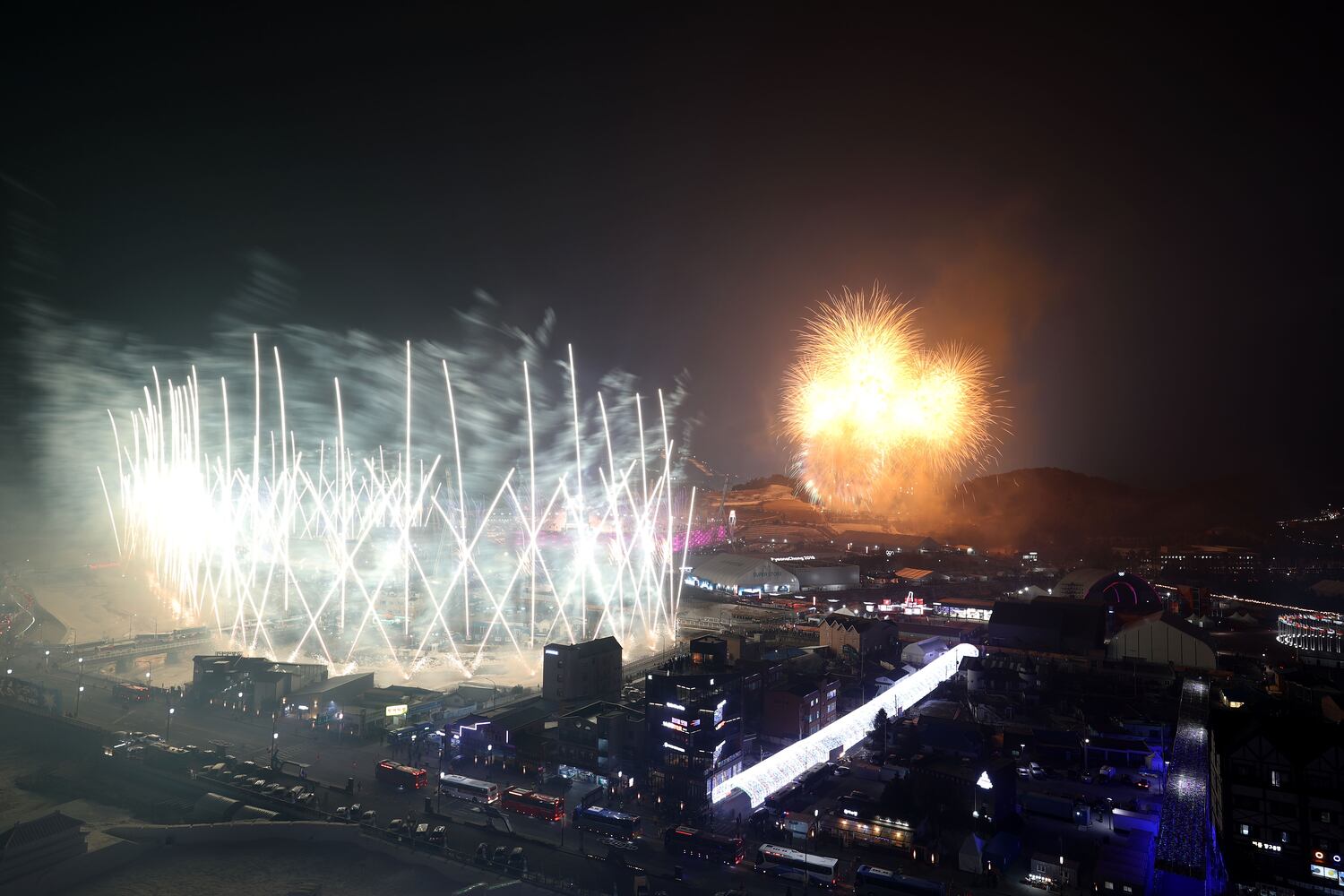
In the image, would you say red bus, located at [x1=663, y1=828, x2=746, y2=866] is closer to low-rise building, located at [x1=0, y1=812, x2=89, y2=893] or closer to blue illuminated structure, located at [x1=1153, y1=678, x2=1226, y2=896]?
blue illuminated structure, located at [x1=1153, y1=678, x2=1226, y2=896]

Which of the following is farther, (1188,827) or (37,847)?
(37,847)

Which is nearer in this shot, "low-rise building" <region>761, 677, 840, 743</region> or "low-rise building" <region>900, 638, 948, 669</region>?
"low-rise building" <region>761, 677, 840, 743</region>

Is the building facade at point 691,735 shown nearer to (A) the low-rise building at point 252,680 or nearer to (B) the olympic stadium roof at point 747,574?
(A) the low-rise building at point 252,680

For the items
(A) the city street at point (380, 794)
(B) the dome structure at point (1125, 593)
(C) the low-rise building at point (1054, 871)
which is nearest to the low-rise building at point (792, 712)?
(A) the city street at point (380, 794)

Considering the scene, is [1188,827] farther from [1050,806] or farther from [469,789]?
[469,789]

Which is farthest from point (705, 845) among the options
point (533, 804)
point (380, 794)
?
point (380, 794)

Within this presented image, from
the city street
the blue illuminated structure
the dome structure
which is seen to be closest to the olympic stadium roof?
the dome structure

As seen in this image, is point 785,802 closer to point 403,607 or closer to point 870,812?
point 870,812
